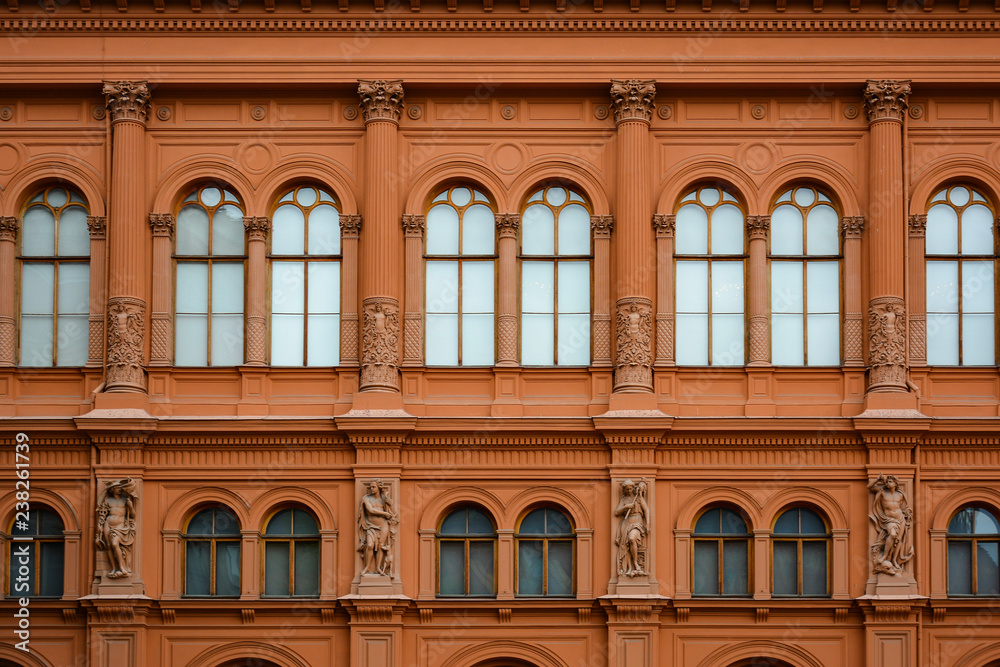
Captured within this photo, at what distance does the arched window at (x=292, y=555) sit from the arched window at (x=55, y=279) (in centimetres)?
504

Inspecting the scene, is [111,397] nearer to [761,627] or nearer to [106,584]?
[106,584]

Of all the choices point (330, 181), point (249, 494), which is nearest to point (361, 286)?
point (330, 181)

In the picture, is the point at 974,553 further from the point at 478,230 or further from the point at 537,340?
the point at 478,230

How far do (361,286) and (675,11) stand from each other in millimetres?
8054

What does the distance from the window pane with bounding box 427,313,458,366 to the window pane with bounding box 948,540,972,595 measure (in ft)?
32.9

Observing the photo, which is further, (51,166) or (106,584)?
(51,166)

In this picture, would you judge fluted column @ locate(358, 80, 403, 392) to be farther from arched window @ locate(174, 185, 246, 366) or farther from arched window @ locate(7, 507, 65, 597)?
arched window @ locate(7, 507, 65, 597)

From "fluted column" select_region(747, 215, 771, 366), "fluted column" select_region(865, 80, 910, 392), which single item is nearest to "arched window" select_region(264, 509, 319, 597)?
"fluted column" select_region(747, 215, 771, 366)

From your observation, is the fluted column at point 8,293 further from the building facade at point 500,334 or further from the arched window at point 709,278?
the arched window at point 709,278

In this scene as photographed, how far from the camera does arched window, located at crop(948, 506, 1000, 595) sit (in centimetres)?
2750

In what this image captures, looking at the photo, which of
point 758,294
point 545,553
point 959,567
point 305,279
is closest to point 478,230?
point 305,279

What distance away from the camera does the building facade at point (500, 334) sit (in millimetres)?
27172

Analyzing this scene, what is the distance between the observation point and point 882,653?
88.1 feet

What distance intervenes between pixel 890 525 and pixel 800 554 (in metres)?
1.78
